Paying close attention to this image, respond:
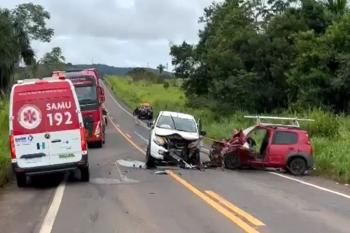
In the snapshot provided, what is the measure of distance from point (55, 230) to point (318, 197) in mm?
6584

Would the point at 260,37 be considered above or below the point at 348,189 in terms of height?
above

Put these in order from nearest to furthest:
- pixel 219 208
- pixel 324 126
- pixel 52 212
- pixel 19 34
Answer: pixel 52 212
pixel 219 208
pixel 324 126
pixel 19 34

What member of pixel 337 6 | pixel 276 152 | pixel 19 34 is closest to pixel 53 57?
pixel 19 34

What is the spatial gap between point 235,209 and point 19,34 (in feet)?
238

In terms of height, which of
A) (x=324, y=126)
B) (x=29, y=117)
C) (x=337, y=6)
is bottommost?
(x=324, y=126)

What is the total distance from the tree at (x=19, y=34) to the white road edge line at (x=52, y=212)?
48.0m

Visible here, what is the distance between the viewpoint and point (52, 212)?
1182cm

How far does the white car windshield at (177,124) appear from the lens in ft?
71.9

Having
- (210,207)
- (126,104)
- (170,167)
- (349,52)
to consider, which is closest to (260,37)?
(349,52)

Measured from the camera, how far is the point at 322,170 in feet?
67.1

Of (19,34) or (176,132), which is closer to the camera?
(176,132)

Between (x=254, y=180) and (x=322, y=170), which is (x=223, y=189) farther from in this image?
(x=322, y=170)

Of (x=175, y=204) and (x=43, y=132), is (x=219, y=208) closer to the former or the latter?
(x=175, y=204)

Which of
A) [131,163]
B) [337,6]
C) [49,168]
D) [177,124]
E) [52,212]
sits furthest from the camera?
[337,6]
